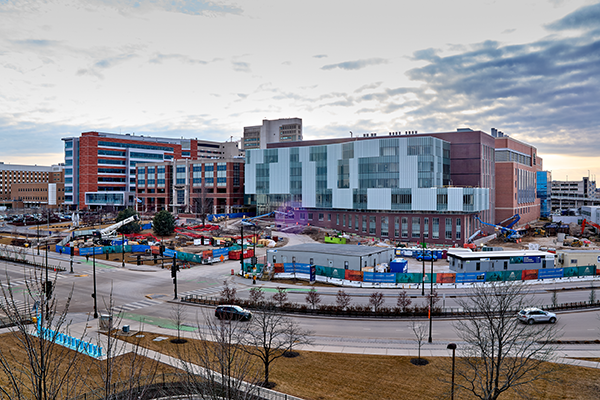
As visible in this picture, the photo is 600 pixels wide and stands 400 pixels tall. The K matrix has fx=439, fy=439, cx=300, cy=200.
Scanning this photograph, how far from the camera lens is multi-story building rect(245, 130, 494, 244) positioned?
3553 inches

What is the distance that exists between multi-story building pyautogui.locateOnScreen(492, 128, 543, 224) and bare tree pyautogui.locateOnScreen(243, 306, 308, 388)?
331ft

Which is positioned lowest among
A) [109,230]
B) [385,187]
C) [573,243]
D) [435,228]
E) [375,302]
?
[375,302]

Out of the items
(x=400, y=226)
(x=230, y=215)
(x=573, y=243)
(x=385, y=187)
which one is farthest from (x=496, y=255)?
(x=230, y=215)

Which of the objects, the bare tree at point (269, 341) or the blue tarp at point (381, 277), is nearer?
the bare tree at point (269, 341)

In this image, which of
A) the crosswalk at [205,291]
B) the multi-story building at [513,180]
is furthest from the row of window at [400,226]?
the crosswalk at [205,291]

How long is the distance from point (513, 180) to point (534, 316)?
94.3m

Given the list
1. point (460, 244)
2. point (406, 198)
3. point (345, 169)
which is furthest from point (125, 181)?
point (460, 244)

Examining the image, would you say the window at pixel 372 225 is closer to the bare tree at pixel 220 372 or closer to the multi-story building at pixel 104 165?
the bare tree at pixel 220 372

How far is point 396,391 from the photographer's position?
23250 mm

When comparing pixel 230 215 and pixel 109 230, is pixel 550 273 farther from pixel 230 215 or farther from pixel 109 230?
pixel 230 215

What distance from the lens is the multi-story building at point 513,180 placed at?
11988 centimetres

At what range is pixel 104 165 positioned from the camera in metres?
164

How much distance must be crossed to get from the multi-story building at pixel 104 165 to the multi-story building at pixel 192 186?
1093 centimetres

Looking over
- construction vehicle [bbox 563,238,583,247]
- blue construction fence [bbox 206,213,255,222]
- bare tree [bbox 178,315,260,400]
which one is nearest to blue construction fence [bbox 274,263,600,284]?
bare tree [bbox 178,315,260,400]
